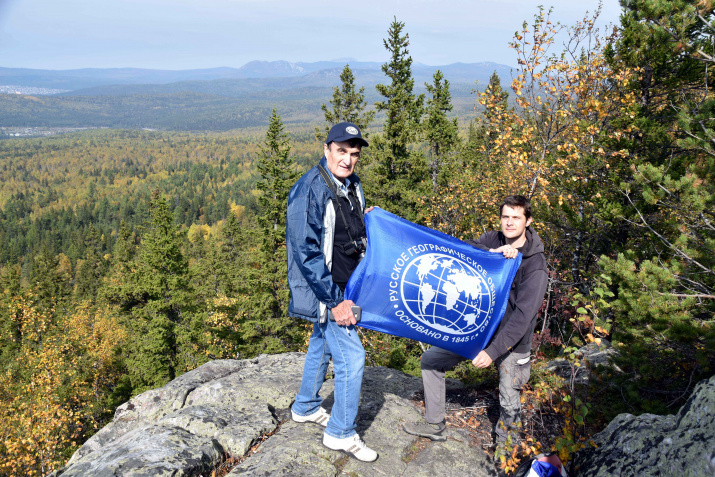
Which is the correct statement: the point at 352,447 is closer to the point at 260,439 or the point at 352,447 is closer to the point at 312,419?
the point at 312,419

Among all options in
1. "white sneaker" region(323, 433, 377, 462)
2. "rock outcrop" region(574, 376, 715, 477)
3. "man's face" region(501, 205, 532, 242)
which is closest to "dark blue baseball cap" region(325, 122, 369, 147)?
Answer: "man's face" region(501, 205, 532, 242)

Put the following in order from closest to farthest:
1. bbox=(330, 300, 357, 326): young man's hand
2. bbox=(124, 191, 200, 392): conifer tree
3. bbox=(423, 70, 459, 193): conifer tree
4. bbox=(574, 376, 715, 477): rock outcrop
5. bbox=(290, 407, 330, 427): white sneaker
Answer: bbox=(574, 376, 715, 477): rock outcrop → bbox=(330, 300, 357, 326): young man's hand → bbox=(290, 407, 330, 427): white sneaker → bbox=(124, 191, 200, 392): conifer tree → bbox=(423, 70, 459, 193): conifer tree

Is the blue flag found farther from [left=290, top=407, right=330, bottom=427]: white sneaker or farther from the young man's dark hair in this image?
[left=290, top=407, right=330, bottom=427]: white sneaker

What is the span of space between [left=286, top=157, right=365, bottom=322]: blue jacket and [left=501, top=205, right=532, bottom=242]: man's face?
76.9 inches

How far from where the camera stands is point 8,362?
3844 centimetres

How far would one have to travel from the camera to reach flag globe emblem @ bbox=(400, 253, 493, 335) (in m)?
4.45

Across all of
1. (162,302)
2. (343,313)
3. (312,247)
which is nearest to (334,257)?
(312,247)

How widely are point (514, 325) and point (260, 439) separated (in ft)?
11.6

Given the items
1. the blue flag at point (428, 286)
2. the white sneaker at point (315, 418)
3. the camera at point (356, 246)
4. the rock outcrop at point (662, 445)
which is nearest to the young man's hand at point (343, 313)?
the blue flag at point (428, 286)

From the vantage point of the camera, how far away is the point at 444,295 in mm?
4480

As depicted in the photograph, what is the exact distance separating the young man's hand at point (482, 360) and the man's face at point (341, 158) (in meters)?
2.44

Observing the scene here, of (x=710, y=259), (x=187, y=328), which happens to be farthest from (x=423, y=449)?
(x=187, y=328)

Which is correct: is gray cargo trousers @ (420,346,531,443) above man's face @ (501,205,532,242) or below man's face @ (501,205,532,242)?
below

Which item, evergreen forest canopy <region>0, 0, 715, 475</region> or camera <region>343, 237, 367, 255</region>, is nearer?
camera <region>343, 237, 367, 255</region>
